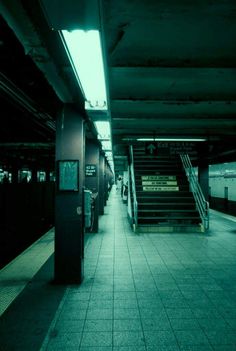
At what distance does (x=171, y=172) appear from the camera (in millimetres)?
12367

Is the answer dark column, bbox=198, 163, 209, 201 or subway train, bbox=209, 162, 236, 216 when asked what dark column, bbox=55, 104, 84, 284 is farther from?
subway train, bbox=209, 162, 236, 216

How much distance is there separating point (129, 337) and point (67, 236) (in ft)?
6.81

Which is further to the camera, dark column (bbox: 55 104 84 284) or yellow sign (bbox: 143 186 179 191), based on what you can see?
yellow sign (bbox: 143 186 179 191)

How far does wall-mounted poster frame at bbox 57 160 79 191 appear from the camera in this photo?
15.5ft

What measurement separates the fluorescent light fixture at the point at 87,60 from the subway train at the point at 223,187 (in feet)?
43.6

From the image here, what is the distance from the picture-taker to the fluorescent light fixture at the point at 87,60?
89.2 inches

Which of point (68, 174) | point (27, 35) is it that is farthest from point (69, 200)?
point (27, 35)

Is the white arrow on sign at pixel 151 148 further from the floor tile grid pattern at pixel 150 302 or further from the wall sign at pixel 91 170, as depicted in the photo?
the floor tile grid pattern at pixel 150 302

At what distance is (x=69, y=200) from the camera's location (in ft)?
15.5

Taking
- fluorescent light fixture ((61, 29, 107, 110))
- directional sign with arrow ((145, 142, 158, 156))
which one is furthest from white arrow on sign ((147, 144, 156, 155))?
fluorescent light fixture ((61, 29, 107, 110))

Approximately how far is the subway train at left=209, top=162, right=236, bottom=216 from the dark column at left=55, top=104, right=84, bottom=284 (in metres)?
12.3

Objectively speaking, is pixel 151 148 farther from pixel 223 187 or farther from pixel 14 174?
pixel 223 187

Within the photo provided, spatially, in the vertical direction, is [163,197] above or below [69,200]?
below

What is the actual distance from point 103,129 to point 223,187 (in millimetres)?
13854
